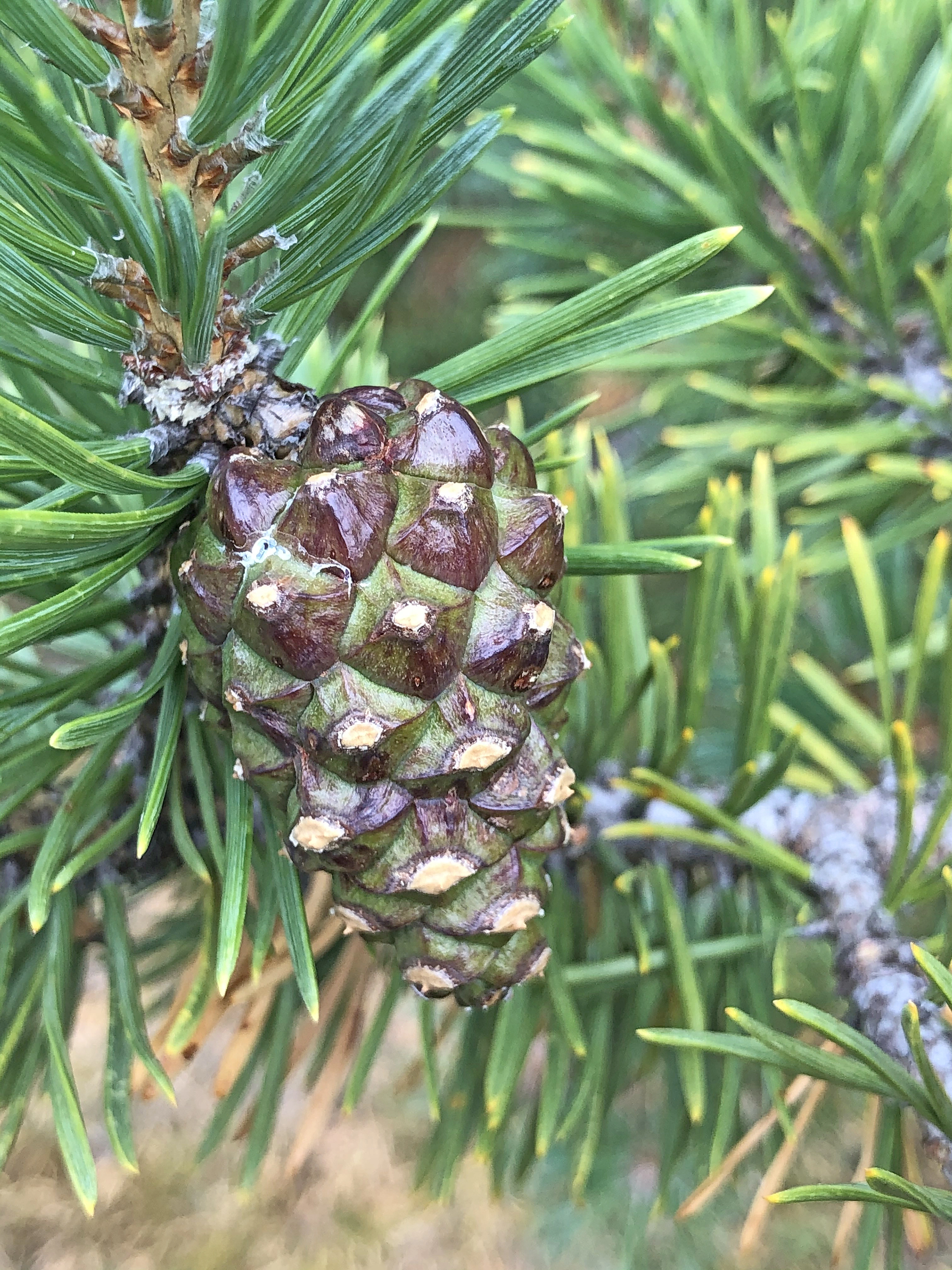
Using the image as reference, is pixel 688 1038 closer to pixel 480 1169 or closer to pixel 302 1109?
pixel 480 1169

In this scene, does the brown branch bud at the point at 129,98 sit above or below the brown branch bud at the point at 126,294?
above

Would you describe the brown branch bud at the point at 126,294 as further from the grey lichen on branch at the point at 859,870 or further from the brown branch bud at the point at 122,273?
the grey lichen on branch at the point at 859,870

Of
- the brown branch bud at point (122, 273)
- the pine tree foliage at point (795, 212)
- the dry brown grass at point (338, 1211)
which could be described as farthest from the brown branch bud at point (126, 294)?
the dry brown grass at point (338, 1211)

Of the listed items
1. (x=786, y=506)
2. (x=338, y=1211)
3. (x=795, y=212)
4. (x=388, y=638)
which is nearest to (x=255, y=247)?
(x=388, y=638)

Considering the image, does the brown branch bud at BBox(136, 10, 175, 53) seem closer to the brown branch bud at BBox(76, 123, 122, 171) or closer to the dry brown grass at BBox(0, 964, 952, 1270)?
the brown branch bud at BBox(76, 123, 122, 171)

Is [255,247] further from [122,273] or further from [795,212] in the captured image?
[795,212]

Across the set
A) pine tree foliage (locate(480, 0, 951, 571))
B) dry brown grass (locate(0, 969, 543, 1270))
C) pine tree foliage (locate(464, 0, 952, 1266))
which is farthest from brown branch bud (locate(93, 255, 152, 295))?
dry brown grass (locate(0, 969, 543, 1270))

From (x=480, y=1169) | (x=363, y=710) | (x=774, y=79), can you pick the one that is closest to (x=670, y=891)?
(x=363, y=710)
